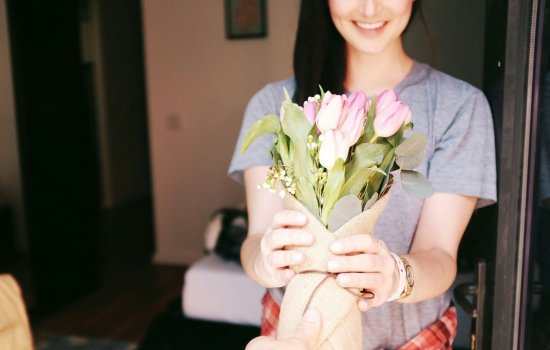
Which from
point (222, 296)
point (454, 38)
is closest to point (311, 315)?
point (454, 38)

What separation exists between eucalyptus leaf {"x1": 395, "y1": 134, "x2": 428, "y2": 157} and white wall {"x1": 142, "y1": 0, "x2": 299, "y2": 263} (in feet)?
8.18

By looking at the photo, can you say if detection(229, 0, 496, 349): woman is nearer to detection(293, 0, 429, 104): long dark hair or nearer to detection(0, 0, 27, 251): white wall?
detection(293, 0, 429, 104): long dark hair

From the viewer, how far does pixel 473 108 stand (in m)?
0.90

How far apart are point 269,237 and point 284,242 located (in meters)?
0.04

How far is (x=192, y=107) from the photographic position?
3.63 m

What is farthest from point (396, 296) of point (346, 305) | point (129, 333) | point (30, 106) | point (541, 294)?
point (30, 106)

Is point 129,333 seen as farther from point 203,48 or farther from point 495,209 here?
point 495,209

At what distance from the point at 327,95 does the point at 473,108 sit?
15.7 inches

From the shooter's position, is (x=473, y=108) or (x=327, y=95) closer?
(x=327, y=95)

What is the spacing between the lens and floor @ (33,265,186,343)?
9.32 feet

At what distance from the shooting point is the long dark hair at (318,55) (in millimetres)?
974

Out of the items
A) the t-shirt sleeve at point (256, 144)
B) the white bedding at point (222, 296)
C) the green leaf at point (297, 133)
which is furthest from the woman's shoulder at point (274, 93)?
the white bedding at point (222, 296)

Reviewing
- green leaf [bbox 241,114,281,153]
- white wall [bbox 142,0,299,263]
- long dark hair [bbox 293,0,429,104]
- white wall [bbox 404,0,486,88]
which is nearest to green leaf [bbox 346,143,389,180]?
green leaf [bbox 241,114,281,153]

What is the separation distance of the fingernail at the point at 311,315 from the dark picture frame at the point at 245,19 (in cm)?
239
